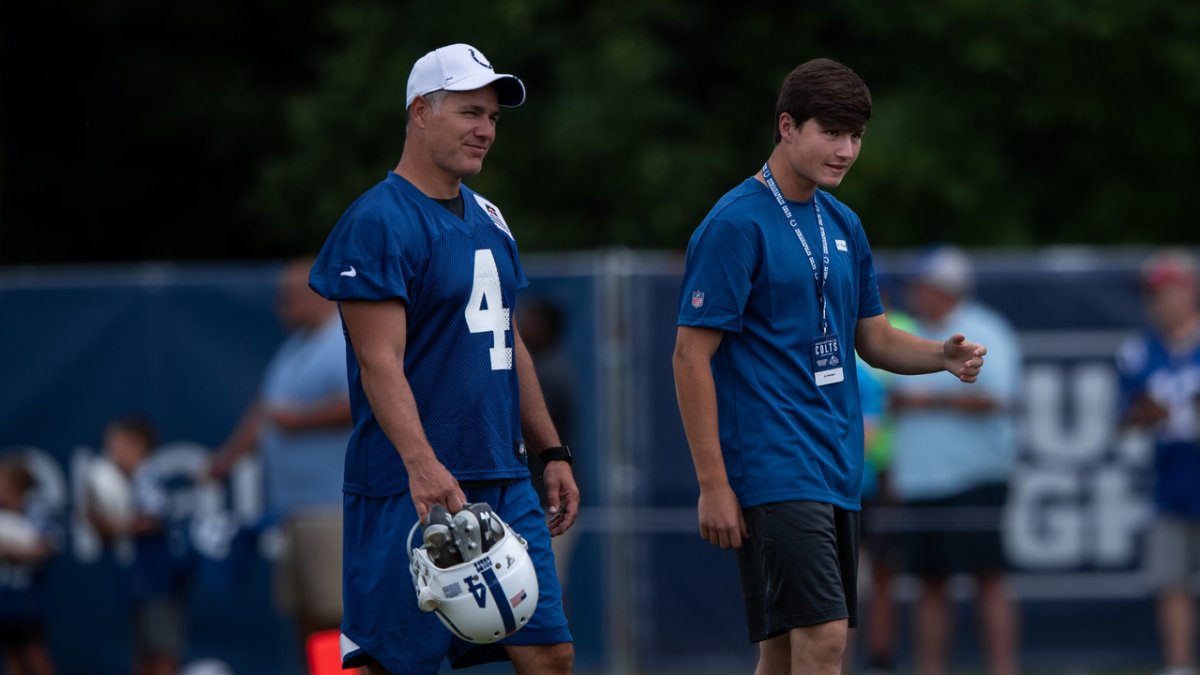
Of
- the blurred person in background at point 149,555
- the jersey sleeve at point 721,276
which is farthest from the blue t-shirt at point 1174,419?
the blurred person in background at point 149,555

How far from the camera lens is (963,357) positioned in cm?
580

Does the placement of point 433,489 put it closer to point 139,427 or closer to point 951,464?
point 951,464

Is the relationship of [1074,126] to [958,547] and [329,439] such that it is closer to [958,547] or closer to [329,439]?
[958,547]

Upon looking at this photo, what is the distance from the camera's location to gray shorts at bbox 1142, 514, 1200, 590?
1055 cm

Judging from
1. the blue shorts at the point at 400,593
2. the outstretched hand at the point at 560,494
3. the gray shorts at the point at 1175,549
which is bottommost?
the gray shorts at the point at 1175,549

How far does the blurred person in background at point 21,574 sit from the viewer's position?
11.3 meters

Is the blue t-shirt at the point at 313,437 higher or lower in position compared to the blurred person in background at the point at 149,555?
higher

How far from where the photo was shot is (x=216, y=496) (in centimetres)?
1170

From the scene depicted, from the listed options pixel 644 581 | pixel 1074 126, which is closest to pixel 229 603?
pixel 644 581

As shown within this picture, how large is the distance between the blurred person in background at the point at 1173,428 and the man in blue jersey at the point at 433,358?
5.91m

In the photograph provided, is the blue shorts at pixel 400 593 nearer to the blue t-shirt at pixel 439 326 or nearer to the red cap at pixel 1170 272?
the blue t-shirt at pixel 439 326

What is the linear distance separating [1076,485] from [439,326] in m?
6.76

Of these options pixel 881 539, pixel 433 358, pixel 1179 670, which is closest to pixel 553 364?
pixel 881 539

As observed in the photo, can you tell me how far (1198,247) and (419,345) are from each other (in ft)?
44.5
